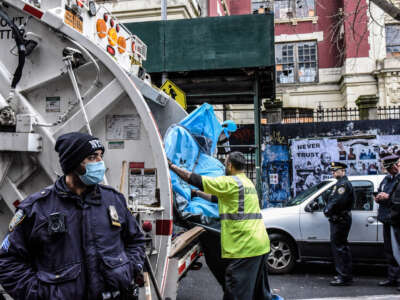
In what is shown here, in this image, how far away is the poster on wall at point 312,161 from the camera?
1154cm

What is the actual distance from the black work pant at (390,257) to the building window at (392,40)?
1723 centimetres

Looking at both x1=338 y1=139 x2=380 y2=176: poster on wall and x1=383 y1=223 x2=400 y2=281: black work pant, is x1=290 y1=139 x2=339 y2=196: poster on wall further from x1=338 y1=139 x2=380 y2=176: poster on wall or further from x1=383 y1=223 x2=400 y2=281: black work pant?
x1=383 y1=223 x2=400 y2=281: black work pant

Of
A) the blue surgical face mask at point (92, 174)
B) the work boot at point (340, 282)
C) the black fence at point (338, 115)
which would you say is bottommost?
the work boot at point (340, 282)

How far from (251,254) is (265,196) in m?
8.34

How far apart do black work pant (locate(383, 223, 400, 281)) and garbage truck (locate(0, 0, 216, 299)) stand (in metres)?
3.60

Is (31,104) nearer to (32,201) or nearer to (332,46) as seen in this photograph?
(32,201)

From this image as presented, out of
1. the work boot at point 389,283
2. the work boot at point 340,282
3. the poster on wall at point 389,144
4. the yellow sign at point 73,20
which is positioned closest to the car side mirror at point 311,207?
the work boot at point 340,282

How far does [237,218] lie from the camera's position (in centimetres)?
372

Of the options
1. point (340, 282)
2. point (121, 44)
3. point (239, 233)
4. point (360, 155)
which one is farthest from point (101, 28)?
point (360, 155)

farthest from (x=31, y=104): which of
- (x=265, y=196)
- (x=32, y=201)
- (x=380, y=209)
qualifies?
(x=265, y=196)

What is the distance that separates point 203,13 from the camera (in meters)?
16.8

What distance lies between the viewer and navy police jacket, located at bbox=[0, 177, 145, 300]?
75.6 inches

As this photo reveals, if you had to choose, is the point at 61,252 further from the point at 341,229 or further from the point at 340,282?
the point at 340,282

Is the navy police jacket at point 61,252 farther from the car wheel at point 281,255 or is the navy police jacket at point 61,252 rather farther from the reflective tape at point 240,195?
the car wheel at point 281,255
